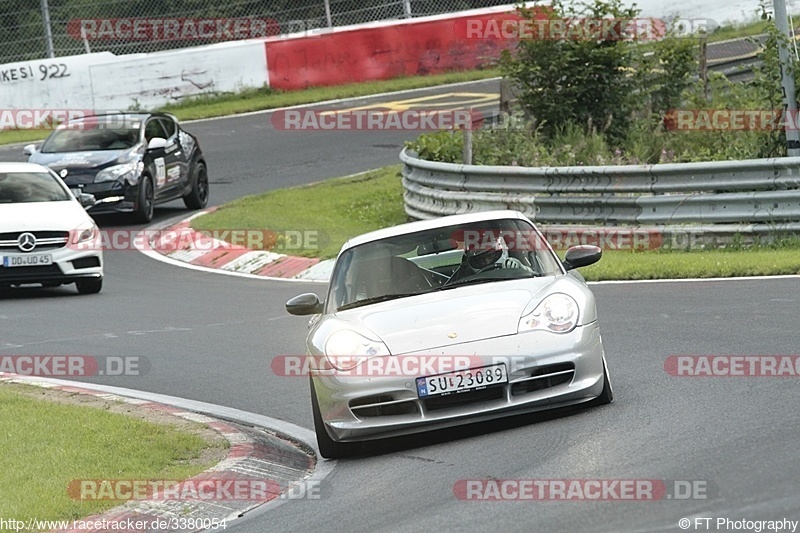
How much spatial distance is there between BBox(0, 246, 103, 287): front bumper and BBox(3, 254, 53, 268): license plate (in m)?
0.04

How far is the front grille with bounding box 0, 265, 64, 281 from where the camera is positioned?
16672 millimetres

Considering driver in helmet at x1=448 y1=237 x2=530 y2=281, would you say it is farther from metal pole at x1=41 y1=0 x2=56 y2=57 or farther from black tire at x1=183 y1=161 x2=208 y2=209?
metal pole at x1=41 y1=0 x2=56 y2=57

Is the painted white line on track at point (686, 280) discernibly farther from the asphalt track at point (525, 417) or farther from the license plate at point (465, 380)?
the license plate at point (465, 380)

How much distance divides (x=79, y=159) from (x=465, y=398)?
49.3 feet

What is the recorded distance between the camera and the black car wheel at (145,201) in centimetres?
2203

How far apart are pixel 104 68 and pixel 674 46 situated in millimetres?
14595

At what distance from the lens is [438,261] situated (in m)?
9.32

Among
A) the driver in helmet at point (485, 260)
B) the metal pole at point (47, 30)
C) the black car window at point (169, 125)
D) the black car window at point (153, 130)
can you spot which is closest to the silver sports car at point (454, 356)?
the driver in helmet at point (485, 260)

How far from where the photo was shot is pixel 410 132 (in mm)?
28906

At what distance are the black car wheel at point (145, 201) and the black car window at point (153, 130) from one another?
86 centimetres
